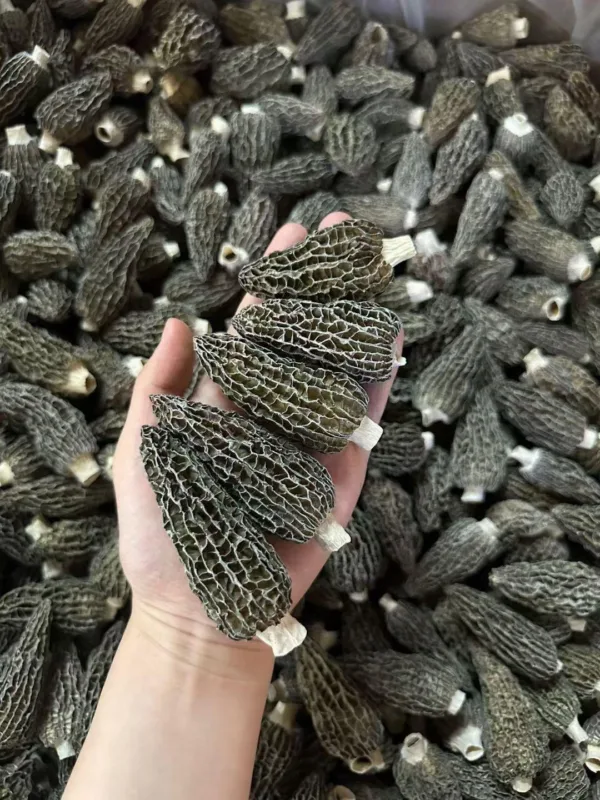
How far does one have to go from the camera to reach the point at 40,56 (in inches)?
97.4

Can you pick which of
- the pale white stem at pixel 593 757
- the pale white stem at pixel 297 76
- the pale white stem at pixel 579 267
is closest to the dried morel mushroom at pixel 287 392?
the pale white stem at pixel 579 267

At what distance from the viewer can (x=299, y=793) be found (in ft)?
6.27

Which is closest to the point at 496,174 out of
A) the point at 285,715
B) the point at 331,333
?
the point at 331,333

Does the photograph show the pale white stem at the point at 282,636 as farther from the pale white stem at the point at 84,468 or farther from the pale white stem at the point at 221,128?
the pale white stem at the point at 221,128

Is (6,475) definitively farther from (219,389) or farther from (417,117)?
(417,117)

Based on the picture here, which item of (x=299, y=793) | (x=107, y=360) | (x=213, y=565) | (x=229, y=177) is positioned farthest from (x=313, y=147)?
(x=299, y=793)

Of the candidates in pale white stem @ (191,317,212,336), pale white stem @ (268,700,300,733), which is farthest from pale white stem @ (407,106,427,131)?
pale white stem @ (268,700,300,733)

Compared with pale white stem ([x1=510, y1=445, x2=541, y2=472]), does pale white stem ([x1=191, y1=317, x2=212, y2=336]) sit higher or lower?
higher

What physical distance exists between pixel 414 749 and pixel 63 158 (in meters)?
2.23

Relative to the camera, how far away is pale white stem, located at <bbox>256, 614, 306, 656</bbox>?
1.49m

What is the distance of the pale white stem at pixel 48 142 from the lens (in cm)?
245

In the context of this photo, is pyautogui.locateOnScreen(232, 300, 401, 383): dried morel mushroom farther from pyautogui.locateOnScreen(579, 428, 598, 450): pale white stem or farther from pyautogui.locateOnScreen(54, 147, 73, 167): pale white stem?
pyautogui.locateOnScreen(54, 147, 73, 167): pale white stem

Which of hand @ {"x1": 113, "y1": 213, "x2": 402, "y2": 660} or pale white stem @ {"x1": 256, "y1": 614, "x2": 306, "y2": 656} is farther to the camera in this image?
hand @ {"x1": 113, "y1": 213, "x2": 402, "y2": 660}

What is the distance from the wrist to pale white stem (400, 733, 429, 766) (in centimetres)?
51
